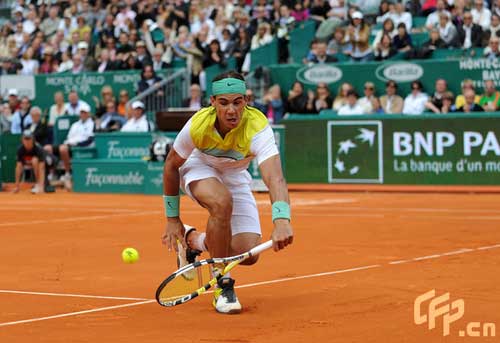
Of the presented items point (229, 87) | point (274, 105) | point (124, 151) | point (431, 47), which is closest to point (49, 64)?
point (124, 151)

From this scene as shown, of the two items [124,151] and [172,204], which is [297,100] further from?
[172,204]

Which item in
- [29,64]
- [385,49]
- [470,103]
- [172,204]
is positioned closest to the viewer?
[172,204]

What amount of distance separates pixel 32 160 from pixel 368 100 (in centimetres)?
714

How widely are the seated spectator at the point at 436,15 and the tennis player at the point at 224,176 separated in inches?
611

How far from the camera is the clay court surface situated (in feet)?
23.0

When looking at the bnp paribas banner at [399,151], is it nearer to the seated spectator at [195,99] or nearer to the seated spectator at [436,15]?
the seated spectator at [195,99]

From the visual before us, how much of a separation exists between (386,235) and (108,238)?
3312 mm

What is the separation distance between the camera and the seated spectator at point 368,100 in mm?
22297

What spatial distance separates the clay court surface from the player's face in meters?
1.31

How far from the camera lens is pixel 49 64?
97.2ft

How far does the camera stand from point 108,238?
1358 centimetres

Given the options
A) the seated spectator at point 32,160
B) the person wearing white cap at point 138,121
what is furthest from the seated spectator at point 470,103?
the seated spectator at point 32,160

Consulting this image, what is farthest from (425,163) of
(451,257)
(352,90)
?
(451,257)

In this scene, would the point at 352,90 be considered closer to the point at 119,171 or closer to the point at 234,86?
the point at 119,171
